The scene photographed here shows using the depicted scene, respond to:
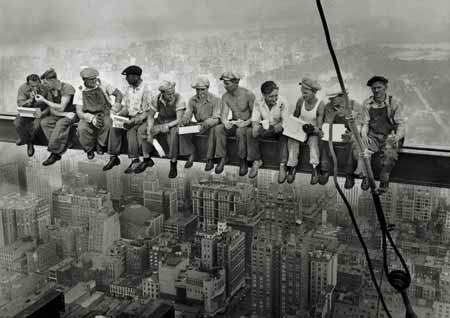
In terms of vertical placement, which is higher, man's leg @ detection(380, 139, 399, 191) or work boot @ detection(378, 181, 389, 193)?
man's leg @ detection(380, 139, 399, 191)

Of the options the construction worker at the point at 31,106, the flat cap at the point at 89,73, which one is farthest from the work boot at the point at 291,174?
the construction worker at the point at 31,106

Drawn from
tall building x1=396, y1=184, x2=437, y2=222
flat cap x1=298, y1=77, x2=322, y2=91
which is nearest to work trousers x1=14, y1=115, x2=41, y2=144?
flat cap x1=298, y1=77, x2=322, y2=91

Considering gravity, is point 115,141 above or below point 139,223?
above

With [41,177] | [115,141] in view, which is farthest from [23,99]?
[115,141]

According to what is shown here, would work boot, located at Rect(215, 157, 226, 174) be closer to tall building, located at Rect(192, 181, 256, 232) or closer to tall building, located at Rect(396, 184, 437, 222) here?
tall building, located at Rect(192, 181, 256, 232)

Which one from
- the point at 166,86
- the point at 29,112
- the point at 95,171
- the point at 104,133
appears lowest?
the point at 95,171

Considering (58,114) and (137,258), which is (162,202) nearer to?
(137,258)
